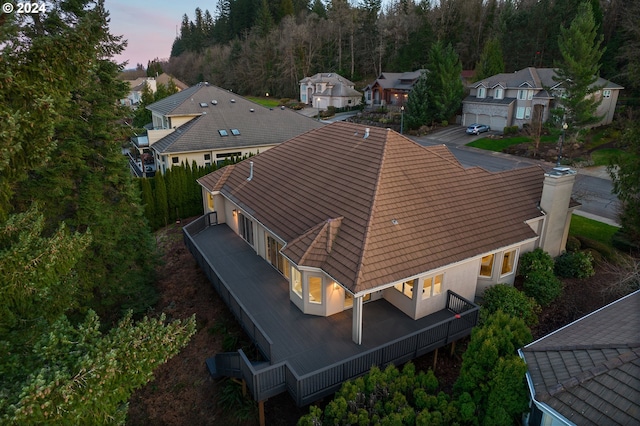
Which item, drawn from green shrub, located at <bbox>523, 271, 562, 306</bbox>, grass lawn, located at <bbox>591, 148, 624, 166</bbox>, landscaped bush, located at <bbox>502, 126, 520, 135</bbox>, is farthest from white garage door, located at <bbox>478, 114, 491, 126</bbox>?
green shrub, located at <bbox>523, 271, 562, 306</bbox>

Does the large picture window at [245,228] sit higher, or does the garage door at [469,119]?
the garage door at [469,119]

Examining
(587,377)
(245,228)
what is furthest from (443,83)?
(587,377)

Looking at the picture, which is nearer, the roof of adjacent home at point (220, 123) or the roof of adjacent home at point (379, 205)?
the roof of adjacent home at point (379, 205)

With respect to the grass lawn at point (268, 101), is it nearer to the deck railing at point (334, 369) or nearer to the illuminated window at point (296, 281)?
the illuminated window at point (296, 281)

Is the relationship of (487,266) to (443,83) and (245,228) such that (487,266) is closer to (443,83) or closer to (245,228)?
(245,228)

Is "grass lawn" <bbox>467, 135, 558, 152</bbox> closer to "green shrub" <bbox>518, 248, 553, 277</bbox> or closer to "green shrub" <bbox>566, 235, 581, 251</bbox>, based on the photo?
"green shrub" <bbox>566, 235, 581, 251</bbox>

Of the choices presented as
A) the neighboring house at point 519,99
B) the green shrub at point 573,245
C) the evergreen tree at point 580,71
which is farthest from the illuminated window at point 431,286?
the neighboring house at point 519,99

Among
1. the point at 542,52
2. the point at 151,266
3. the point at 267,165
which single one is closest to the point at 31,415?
the point at 151,266
